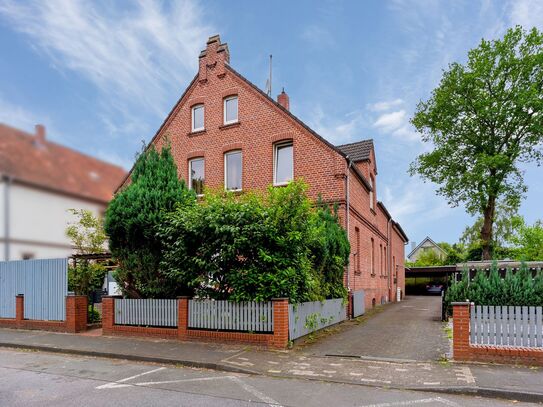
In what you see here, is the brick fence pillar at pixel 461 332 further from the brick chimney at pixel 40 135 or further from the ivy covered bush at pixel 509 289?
the brick chimney at pixel 40 135

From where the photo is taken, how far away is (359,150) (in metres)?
21.5

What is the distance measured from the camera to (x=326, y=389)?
7.13 metres

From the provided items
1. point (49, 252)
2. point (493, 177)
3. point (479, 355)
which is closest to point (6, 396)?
point (49, 252)

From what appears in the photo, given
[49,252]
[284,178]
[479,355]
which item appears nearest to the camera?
[49,252]

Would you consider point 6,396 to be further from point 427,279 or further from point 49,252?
point 427,279

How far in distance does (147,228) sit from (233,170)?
7.82 meters

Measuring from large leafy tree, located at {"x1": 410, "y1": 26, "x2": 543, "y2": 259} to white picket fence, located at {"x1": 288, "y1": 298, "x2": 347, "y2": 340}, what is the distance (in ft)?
53.9

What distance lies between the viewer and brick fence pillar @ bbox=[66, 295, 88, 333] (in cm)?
1347

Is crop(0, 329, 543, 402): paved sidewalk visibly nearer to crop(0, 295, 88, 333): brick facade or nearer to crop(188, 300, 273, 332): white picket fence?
crop(188, 300, 273, 332): white picket fence

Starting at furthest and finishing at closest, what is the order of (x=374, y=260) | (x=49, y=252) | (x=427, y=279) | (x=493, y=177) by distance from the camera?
(x=427, y=279) → (x=493, y=177) → (x=374, y=260) → (x=49, y=252)

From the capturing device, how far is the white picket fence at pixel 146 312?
1196 centimetres

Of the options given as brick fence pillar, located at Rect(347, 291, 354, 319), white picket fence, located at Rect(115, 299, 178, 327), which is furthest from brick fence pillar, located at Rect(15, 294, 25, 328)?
brick fence pillar, located at Rect(347, 291, 354, 319)

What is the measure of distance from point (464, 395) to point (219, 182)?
14.0 metres

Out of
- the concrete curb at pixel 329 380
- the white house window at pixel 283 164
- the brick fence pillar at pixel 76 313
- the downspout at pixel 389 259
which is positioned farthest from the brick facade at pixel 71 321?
the downspout at pixel 389 259
